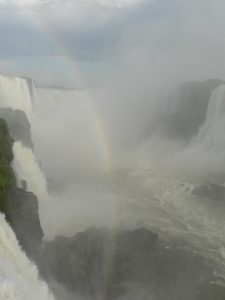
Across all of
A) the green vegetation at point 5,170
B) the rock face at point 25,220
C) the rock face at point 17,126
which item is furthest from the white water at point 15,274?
the rock face at point 17,126

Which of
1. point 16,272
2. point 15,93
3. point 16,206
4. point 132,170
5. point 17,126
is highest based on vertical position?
point 15,93

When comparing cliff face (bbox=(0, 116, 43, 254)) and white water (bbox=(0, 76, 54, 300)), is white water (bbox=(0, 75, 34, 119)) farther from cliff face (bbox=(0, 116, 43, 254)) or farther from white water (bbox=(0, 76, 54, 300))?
cliff face (bbox=(0, 116, 43, 254))

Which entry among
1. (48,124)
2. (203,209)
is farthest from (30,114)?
(203,209)

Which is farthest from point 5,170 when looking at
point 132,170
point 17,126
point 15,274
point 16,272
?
point 132,170

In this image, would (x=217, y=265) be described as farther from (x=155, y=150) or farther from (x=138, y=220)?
(x=155, y=150)

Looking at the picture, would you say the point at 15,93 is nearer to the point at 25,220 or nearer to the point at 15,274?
the point at 25,220

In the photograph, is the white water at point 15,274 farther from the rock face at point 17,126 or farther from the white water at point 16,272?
the rock face at point 17,126
